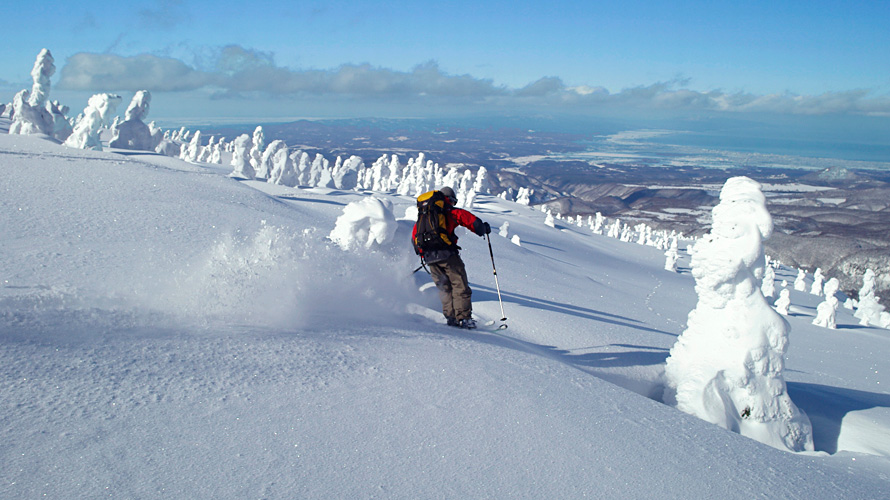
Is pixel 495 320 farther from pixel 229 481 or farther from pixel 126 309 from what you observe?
pixel 229 481

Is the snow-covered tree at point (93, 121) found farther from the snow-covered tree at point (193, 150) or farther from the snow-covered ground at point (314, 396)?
the snow-covered ground at point (314, 396)

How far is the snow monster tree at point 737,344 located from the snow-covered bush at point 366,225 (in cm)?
468

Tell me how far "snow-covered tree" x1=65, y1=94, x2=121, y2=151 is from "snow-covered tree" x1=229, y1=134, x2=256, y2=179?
925 cm

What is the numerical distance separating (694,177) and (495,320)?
159 meters

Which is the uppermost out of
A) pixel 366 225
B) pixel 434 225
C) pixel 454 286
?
pixel 434 225

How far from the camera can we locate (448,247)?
5.84m

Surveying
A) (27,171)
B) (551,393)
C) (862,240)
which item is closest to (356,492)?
(551,393)

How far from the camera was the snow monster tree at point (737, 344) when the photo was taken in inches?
216

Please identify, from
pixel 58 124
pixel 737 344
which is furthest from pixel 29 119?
pixel 737 344

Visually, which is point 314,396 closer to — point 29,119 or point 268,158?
point 29,119

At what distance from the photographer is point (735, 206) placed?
627 centimetres

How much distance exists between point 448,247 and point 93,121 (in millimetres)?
38251

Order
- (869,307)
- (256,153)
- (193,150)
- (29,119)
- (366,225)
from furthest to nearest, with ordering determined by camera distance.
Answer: (193,150), (256,153), (29,119), (869,307), (366,225)

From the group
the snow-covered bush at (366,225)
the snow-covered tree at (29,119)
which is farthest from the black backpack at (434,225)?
the snow-covered tree at (29,119)
